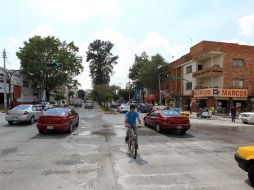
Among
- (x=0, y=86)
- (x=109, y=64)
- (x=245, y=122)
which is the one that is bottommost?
(x=245, y=122)

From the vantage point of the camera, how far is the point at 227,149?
12812 mm

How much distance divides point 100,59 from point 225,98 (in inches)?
1720

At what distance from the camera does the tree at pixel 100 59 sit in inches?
3447

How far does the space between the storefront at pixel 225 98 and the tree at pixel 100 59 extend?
1522 inches

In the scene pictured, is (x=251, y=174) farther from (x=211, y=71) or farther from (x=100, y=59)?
(x=100, y=59)

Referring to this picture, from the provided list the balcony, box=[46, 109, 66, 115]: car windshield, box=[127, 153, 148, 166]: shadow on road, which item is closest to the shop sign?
the balcony

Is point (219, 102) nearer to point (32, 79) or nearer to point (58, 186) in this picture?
point (32, 79)

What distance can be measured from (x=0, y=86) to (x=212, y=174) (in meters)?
50.4

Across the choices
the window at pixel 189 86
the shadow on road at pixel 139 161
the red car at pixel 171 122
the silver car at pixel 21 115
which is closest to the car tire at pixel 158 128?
the red car at pixel 171 122

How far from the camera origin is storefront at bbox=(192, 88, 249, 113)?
164ft

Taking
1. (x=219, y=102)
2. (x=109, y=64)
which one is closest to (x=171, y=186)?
(x=219, y=102)

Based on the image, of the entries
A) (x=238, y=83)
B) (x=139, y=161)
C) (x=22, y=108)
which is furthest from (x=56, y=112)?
(x=238, y=83)

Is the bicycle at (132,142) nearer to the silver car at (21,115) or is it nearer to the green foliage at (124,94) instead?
the silver car at (21,115)

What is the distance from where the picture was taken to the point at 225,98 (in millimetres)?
51188
